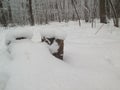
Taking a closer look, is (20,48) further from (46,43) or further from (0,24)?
(0,24)

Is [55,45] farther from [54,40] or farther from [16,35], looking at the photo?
[16,35]

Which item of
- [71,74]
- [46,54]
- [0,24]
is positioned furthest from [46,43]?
[0,24]

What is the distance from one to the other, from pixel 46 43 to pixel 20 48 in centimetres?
43

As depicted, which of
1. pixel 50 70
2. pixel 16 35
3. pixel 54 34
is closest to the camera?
pixel 50 70

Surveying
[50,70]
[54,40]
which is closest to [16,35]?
[54,40]

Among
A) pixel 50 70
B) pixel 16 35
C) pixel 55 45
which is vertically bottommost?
pixel 50 70

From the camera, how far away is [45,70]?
207 cm

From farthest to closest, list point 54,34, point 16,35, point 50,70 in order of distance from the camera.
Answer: point 16,35, point 54,34, point 50,70

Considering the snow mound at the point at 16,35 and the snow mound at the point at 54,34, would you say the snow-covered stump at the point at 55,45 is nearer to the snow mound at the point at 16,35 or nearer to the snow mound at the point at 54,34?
the snow mound at the point at 54,34

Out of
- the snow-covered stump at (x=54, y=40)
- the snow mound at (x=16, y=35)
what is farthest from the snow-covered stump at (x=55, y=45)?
the snow mound at (x=16, y=35)

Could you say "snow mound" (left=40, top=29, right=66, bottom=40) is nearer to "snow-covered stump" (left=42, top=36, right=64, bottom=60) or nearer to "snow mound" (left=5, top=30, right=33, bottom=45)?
"snow-covered stump" (left=42, top=36, right=64, bottom=60)

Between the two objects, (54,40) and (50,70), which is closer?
(50,70)

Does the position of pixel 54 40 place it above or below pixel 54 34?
below

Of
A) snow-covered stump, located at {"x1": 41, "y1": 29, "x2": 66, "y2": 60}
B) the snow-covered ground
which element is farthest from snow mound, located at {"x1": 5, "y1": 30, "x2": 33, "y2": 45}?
snow-covered stump, located at {"x1": 41, "y1": 29, "x2": 66, "y2": 60}
